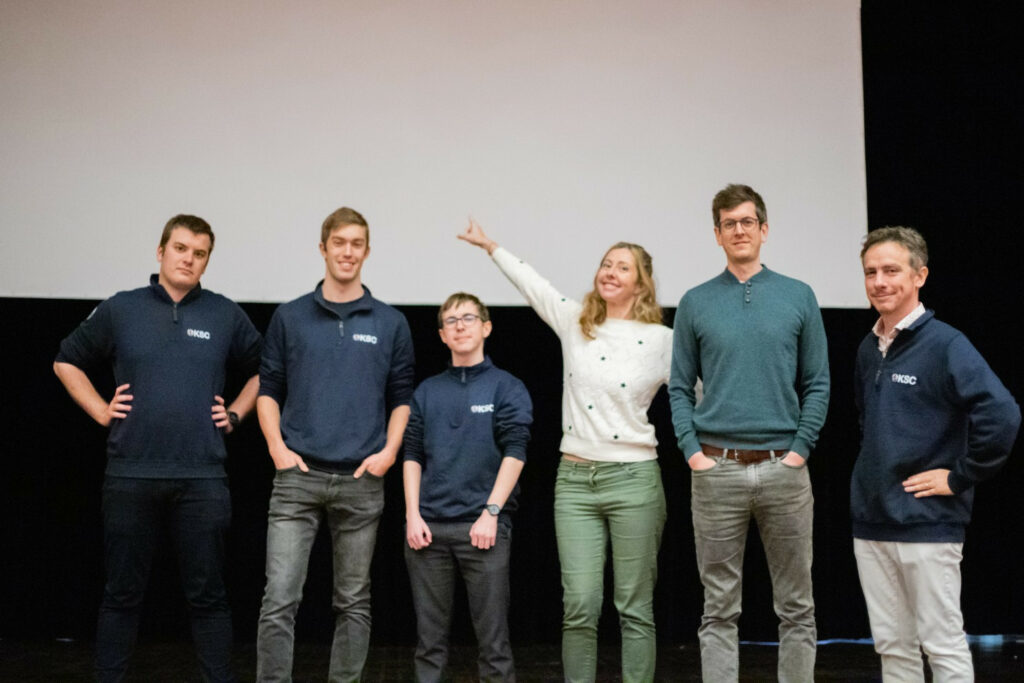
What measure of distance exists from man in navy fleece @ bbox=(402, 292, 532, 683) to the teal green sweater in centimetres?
52

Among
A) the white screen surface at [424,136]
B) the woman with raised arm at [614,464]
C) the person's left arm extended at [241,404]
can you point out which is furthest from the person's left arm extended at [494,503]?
the white screen surface at [424,136]

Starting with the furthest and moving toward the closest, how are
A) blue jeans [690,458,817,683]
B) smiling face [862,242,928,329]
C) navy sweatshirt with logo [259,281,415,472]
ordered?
navy sweatshirt with logo [259,281,415,472], blue jeans [690,458,817,683], smiling face [862,242,928,329]

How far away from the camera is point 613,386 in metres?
2.88

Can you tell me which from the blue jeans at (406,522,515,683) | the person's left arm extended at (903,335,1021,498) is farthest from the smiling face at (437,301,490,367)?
the person's left arm extended at (903,335,1021,498)

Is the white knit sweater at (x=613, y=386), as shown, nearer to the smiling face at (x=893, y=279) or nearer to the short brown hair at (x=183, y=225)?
the smiling face at (x=893, y=279)

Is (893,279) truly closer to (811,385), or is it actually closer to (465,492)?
(811,385)

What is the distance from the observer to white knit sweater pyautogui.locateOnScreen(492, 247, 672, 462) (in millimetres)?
2854

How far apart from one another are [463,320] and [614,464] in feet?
2.10

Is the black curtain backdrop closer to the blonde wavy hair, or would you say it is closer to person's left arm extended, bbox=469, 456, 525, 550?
the blonde wavy hair

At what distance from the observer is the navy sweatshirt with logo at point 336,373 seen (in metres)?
2.87

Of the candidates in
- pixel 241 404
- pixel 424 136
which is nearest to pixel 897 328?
pixel 241 404

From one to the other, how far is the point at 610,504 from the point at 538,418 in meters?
1.29

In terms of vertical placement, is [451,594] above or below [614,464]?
below

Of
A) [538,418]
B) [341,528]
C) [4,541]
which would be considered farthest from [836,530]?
[4,541]
